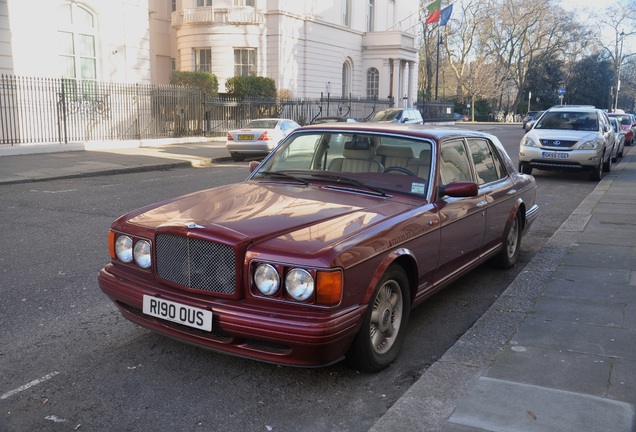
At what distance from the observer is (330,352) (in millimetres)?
3510

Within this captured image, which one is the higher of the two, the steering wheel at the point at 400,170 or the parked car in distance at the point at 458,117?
the parked car in distance at the point at 458,117

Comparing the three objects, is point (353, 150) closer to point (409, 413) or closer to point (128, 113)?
point (409, 413)

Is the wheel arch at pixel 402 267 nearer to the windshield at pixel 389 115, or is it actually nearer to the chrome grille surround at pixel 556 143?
the chrome grille surround at pixel 556 143

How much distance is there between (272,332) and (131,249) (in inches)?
49.3

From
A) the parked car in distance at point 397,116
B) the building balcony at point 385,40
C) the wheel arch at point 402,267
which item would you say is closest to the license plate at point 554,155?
the parked car in distance at point 397,116

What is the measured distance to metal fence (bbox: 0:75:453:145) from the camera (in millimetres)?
20594

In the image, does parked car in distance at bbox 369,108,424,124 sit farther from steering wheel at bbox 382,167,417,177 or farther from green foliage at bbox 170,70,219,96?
steering wheel at bbox 382,167,417,177

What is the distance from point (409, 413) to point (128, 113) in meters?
23.5

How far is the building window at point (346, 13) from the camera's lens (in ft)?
154

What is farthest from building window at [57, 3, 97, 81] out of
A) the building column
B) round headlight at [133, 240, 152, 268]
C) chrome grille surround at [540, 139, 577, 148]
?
the building column

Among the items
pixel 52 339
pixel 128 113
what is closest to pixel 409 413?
pixel 52 339

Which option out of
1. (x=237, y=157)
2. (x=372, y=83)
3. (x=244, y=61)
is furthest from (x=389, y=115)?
(x=372, y=83)

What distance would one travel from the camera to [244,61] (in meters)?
39.9

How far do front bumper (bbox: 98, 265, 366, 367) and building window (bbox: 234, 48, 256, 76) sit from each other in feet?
123
